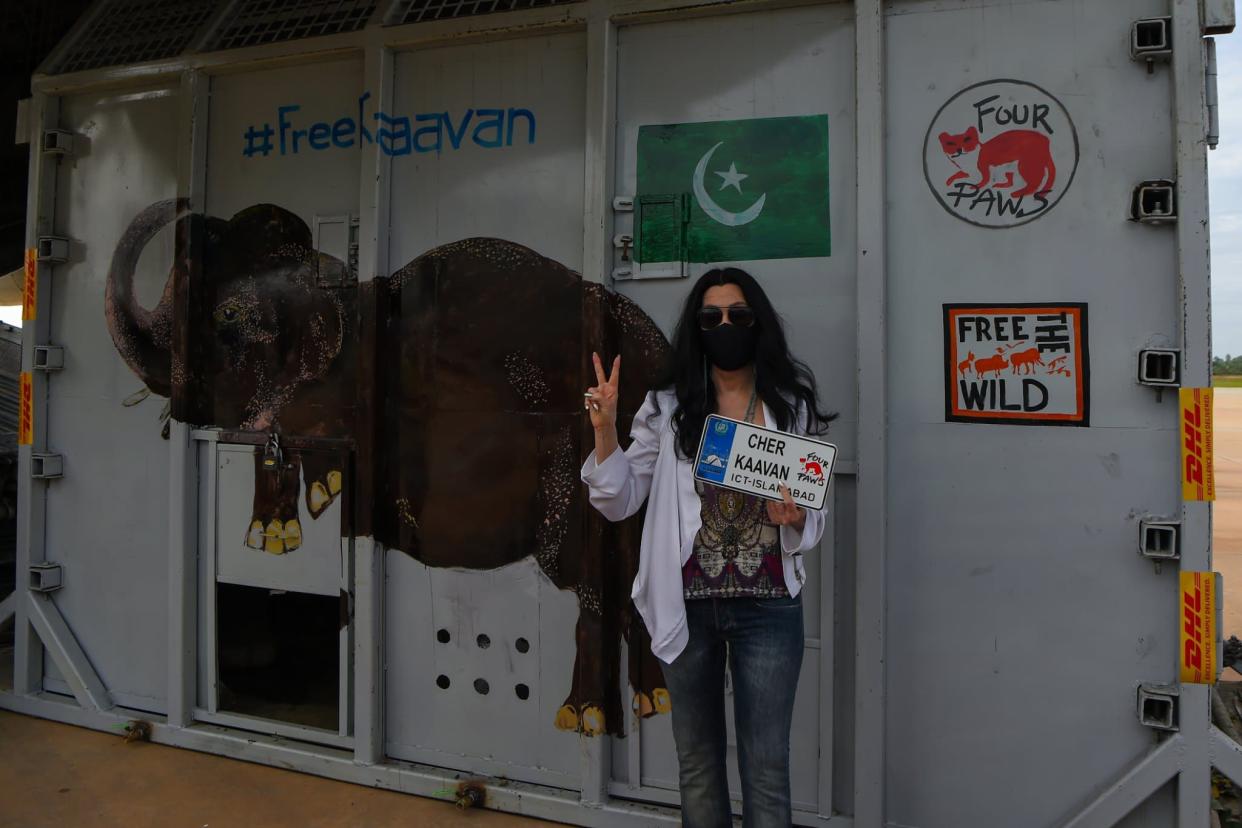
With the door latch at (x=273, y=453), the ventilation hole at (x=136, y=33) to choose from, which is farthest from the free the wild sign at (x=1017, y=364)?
the ventilation hole at (x=136, y=33)

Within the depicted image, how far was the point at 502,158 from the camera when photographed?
10.3 feet

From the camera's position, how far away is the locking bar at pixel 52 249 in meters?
3.85

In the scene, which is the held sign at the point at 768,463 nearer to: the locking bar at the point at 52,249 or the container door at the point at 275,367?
the container door at the point at 275,367

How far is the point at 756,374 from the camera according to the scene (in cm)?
222

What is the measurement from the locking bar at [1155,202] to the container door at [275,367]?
9.22ft

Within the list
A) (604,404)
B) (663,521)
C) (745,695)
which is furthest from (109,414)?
(745,695)

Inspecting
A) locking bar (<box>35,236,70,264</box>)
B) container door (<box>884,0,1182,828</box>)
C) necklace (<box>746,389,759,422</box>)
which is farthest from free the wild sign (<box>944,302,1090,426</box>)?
locking bar (<box>35,236,70,264</box>)

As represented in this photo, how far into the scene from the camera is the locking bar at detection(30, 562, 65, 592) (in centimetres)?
386

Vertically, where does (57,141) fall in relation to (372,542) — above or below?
above

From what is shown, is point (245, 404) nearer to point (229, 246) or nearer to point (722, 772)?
point (229, 246)

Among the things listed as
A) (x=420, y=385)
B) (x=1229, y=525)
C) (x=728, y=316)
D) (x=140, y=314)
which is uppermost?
(x=140, y=314)

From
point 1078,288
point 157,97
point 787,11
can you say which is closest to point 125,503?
point 157,97

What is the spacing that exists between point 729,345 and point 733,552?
55 centimetres

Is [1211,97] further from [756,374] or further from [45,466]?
[45,466]
